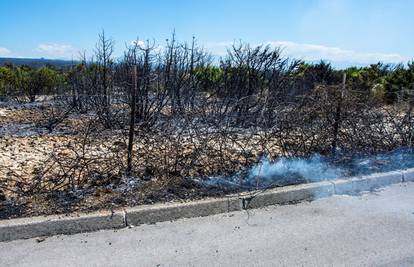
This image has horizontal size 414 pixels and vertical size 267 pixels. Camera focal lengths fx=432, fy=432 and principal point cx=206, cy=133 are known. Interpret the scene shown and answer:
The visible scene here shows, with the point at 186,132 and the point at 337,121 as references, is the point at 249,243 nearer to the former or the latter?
the point at 186,132

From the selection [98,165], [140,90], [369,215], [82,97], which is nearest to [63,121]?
[82,97]

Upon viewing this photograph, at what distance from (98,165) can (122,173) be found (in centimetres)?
35

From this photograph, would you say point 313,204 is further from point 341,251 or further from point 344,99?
point 344,99

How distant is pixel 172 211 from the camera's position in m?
4.48

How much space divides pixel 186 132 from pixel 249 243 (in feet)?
6.50

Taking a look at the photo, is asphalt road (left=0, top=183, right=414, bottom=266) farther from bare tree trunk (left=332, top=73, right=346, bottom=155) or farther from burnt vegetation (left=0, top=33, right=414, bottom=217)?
bare tree trunk (left=332, top=73, right=346, bottom=155)

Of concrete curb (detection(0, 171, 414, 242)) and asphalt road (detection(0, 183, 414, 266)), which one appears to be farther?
concrete curb (detection(0, 171, 414, 242))

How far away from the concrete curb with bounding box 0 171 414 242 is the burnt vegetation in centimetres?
23

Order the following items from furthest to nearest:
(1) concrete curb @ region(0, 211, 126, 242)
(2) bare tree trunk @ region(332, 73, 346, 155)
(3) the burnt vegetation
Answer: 1. (2) bare tree trunk @ region(332, 73, 346, 155)
2. (3) the burnt vegetation
3. (1) concrete curb @ region(0, 211, 126, 242)

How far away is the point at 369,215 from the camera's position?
186 inches

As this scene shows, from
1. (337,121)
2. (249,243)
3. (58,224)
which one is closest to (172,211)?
(249,243)

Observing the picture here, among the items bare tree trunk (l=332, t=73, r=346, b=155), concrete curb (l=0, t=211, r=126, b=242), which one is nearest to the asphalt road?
concrete curb (l=0, t=211, r=126, b=242)

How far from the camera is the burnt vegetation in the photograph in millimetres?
4840

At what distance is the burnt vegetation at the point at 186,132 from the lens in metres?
4.84
